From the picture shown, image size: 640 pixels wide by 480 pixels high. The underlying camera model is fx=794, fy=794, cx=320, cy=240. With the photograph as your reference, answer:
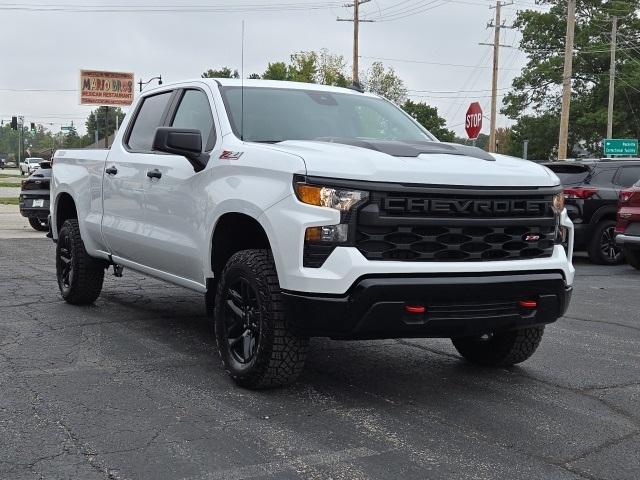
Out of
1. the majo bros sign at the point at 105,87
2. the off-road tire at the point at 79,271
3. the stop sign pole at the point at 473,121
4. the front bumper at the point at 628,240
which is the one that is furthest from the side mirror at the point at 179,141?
the majo bros sign at the point at 105,87

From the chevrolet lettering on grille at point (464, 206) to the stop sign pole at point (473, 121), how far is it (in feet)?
43.3

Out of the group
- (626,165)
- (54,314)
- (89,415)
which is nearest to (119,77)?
(626,165)

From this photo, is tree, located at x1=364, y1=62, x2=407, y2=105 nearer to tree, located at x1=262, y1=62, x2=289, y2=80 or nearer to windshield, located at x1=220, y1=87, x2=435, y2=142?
tree, located at x1=262, y1=62, x2=289, y2=80

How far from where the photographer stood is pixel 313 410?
4.46 m

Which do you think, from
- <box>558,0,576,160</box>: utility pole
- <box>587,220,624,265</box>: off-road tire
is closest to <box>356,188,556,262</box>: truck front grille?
<box>587,220,624,265</box>: off-road tire

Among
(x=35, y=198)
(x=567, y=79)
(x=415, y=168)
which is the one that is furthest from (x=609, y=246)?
(x=567, y=79)

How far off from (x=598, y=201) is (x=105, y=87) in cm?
4045

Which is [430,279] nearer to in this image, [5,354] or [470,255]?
[470,255]

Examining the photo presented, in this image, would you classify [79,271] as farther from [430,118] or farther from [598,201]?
[430,118]

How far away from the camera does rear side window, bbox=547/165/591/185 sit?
13.2 m

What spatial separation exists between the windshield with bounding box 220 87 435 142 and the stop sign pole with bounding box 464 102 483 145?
11.7m

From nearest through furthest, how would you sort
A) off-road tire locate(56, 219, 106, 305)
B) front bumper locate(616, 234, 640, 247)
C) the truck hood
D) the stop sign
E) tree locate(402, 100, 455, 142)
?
the truck hood → off-road tire locate(56, 219, 106, 305) → front bumper locate(616, 234, 640, 247) → the stop sign → tree locate(402, 100, 455, 142)

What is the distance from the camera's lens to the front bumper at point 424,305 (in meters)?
4.14

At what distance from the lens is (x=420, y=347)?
20.3 feet
